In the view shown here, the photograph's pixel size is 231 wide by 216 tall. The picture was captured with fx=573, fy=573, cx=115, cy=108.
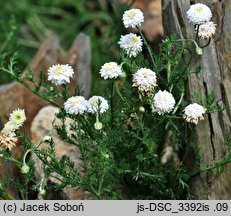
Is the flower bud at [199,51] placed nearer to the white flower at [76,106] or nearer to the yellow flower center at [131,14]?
the yellow flower center at [131,14]

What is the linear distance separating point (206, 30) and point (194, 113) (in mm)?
452

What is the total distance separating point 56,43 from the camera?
199 inches

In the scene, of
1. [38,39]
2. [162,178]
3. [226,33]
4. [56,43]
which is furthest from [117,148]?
[38,39]

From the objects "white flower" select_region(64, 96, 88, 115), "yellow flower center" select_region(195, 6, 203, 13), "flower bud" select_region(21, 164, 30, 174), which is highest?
"yellow flower center" select_region(195, 6, 203, 13)

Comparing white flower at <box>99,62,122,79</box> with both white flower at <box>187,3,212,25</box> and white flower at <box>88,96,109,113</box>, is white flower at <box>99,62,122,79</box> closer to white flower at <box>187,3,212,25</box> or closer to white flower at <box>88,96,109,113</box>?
white flower at <box>88,96,109,113</box>

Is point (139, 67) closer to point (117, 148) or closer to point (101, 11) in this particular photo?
point (117, 148)

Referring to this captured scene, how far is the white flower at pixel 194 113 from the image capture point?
2.97 meters

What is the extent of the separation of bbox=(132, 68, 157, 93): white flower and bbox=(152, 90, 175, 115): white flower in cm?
6

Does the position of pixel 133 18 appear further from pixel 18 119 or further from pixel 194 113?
pixel 18 119

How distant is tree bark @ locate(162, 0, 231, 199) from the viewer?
323 centimetres

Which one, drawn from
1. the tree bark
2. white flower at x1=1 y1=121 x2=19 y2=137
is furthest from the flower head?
the tree bark

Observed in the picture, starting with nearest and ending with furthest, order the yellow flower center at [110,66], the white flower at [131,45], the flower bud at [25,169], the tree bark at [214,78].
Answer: the flower bud at [25,169] < the yellow flower center at [110,66] < the white flower at [131,45] < the tree bark at [214,78]

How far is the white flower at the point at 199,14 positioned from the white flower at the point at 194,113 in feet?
1.43

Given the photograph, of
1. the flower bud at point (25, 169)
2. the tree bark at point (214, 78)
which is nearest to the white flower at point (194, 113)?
the tree bark at point (214, 78)
